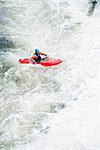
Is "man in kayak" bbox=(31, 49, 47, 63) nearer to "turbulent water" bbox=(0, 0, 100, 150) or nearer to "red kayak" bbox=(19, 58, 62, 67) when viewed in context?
"red kayak" bbox=(19, 58, 62, 67)

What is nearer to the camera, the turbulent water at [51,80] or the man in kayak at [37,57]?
the turbulent water at [51,80]

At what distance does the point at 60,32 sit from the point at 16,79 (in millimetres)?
5399

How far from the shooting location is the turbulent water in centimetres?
1180

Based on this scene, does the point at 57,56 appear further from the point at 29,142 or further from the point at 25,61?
the point at 29,142

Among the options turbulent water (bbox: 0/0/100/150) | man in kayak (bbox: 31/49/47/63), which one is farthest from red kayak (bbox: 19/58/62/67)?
turbulent water (bbox: 0/0/100/150)

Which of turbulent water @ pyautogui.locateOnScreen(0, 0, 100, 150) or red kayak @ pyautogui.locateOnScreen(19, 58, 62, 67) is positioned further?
red kayak @ pyautogui.locateOnScreen(19, 58, 62, 67)

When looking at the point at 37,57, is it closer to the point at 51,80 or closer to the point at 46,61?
the point at 46,61

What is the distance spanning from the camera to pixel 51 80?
48.4 ft

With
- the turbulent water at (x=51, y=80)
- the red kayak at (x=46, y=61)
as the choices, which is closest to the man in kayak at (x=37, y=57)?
the red kayak at (x=46, y=61)

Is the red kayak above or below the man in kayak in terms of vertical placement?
below

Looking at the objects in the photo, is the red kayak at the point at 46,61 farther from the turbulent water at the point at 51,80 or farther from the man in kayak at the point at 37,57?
the turbulent water at the point at 51,80

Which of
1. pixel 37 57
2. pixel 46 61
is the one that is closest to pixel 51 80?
pixel 46 61

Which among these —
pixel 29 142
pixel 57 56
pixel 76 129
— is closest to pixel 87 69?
pixel 57 56

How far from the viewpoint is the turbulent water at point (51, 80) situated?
1180cm
